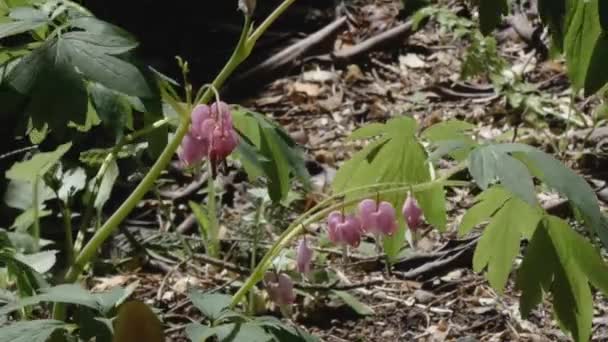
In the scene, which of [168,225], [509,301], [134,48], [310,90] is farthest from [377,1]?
[134,48]

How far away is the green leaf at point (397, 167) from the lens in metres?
1.80

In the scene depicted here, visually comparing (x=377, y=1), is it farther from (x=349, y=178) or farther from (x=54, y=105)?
(x=54, y=105)

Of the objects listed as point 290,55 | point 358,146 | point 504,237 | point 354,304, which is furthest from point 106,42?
point 290,55

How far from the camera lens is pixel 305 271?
175cm

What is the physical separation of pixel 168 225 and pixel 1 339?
1.71 metres

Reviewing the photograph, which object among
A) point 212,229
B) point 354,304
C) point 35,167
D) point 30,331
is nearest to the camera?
point 30,331

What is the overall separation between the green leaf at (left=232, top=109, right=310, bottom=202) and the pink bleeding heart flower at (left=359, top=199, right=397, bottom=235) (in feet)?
0.39

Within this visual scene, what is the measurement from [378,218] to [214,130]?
13.5 inches

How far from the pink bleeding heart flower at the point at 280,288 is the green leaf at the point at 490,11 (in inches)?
19.9

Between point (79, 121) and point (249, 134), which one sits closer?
point (79, 121)

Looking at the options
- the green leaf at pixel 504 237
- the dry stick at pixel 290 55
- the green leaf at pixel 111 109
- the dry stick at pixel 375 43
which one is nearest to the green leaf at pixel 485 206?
the green leaf at pixel 504 237

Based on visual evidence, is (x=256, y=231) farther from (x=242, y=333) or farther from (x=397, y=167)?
(x=242, y=333)

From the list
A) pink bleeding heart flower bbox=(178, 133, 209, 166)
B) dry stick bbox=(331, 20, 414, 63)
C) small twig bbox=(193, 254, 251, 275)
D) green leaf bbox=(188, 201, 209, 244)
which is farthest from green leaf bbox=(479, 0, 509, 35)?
dry stick bbox=(331, 20, 414, 63)

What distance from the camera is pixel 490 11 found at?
153 cm
